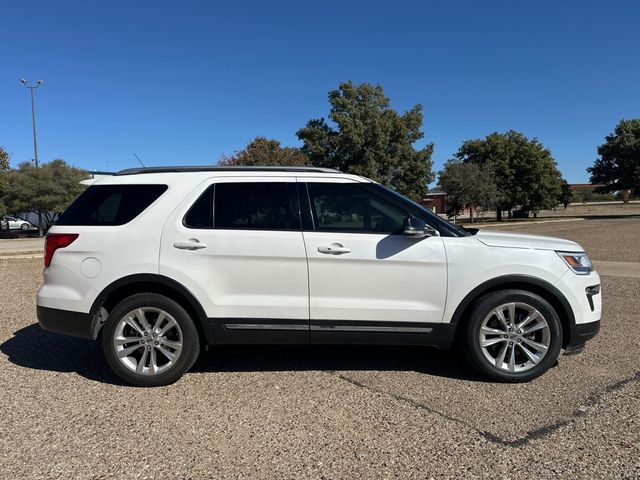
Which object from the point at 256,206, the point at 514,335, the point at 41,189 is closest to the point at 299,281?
the point at 256,206

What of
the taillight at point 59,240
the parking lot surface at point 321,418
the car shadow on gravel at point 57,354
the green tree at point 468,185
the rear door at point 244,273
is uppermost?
Answer: the green tree at point 468,185

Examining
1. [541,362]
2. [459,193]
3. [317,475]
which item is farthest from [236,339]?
[459,193]

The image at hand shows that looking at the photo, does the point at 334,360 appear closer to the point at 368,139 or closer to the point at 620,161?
the point at 368,139

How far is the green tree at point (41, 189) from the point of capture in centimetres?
3675

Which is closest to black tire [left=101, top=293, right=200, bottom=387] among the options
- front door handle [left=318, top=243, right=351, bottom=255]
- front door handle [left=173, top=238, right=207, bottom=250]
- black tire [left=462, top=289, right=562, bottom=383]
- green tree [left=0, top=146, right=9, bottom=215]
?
front door handle [left=173, top=238, right=207, bottom=250]

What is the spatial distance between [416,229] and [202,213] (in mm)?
1817

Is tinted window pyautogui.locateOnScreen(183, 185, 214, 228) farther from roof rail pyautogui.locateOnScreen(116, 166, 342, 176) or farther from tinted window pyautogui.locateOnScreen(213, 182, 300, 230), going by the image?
roof rail pyautogui.locateOnScreen(116, 166, 342, 176)

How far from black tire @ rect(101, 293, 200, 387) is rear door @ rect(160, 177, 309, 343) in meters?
0.21

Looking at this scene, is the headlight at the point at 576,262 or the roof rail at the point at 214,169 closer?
the headlight at the point at 576,262

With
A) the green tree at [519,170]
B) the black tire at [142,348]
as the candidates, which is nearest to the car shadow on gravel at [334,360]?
the black tire at [142,348]

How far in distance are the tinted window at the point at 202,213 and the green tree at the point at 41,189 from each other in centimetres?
3583

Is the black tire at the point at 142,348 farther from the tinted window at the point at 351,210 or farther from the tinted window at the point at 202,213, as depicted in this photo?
the tinted window at the point at 351,210

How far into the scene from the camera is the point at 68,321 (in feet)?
14.0

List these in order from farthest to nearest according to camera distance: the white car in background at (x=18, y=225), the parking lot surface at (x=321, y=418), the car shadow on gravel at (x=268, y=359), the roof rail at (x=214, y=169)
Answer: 1. the white car in background at (x=18, y=225)
2. the car shadow on gravel at (x=268, y=359)
3. the roof rail at (x=214, y=169)
4. the parking lot surface at (x=321, y=418)
